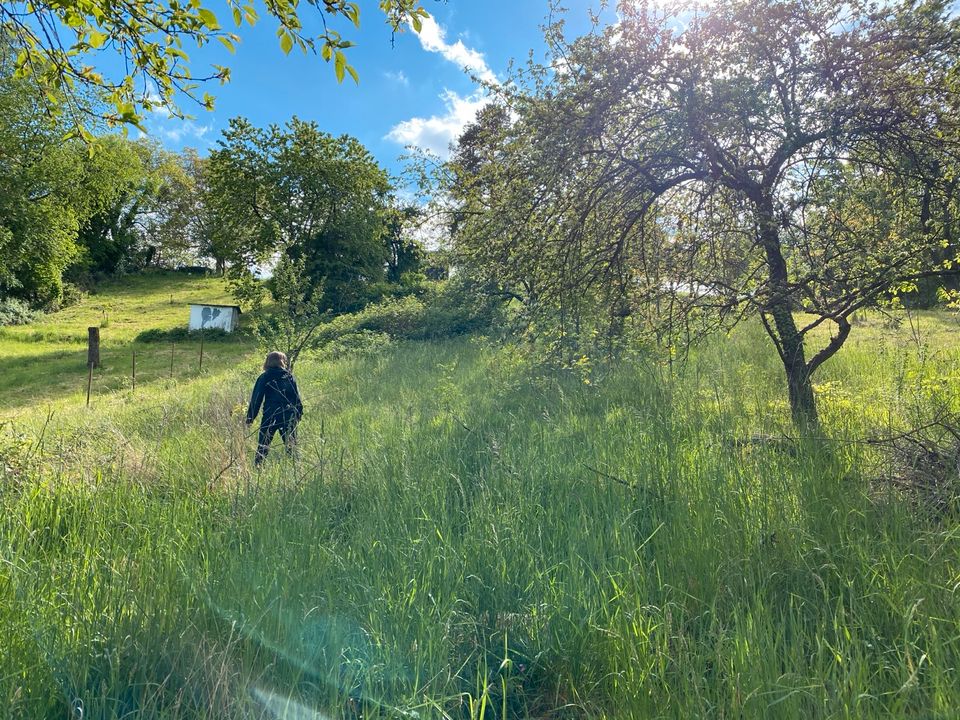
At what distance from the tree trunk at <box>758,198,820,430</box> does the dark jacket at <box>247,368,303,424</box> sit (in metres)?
6.01

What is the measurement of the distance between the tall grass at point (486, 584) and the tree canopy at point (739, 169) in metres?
1.44

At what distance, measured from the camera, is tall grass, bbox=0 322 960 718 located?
1.95 meters

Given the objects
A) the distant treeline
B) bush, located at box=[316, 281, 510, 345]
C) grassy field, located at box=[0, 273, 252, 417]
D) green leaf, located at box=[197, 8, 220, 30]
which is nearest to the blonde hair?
green leaf, located at box=[197, 8, 220, 30]

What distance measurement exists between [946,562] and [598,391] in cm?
501

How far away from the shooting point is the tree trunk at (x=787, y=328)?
472cm

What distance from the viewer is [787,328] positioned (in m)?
5.26

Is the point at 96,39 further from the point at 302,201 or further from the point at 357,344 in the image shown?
the point at 302,201

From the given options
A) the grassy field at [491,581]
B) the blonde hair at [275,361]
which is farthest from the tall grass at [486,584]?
the blonde hair at [275,361]

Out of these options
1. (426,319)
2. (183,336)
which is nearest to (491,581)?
(426,319)

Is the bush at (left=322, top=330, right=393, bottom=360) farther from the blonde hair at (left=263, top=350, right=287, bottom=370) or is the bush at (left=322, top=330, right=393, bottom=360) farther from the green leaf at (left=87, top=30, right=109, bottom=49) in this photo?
the green leaf at (left=87, top=30, right=109, bottom=49)

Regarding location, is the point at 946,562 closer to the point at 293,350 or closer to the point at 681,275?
the point at 681,275

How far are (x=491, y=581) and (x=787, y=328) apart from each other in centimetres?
441

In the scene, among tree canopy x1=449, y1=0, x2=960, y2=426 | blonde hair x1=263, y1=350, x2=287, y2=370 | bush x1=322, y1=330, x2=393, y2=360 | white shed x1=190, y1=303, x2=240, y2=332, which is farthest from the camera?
white shed x1=190, y1=303, x2=240, y2=332

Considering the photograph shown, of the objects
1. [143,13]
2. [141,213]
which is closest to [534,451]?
[143,13]
